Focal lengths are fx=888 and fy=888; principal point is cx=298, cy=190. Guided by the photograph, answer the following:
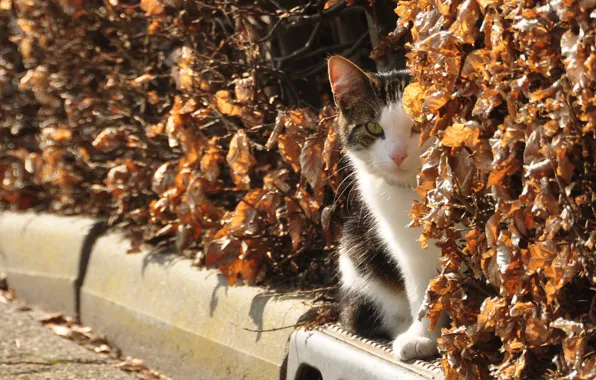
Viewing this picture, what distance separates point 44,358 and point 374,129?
6.96ft

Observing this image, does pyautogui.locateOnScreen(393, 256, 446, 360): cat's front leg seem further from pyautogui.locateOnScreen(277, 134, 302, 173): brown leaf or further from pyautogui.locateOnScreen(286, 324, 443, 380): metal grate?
pyautogui.locateOnScreen(277, 134, 302, 173): brown leaf

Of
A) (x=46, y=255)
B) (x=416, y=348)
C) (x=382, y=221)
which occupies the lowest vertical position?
(x=46, y=255)

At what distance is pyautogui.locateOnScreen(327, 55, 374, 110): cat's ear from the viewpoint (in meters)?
3.00

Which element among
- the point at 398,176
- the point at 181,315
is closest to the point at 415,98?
the point at 398,176

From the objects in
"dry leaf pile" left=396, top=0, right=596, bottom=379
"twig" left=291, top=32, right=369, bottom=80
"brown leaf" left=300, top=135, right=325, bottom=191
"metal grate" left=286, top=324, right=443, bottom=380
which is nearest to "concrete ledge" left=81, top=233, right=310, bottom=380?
"metal grate" left=286, top=324, right=443, bottom=380

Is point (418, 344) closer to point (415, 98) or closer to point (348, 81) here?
point (415, 98)

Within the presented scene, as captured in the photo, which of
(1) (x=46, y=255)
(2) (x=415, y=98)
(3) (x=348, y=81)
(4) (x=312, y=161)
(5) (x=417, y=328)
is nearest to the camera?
(2) (x=415, y=98)

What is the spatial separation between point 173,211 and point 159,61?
89 centimetres

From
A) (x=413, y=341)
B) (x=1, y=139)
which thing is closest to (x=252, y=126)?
(x=413, y=341)

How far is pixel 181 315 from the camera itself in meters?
4.02

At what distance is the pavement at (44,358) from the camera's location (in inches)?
155

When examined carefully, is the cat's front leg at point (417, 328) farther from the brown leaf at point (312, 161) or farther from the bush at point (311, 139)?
the brown leaf at point (312, 161)

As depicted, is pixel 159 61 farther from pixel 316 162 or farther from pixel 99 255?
pixel 316 162

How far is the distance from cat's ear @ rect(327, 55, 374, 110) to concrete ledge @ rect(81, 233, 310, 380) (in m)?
0.85
